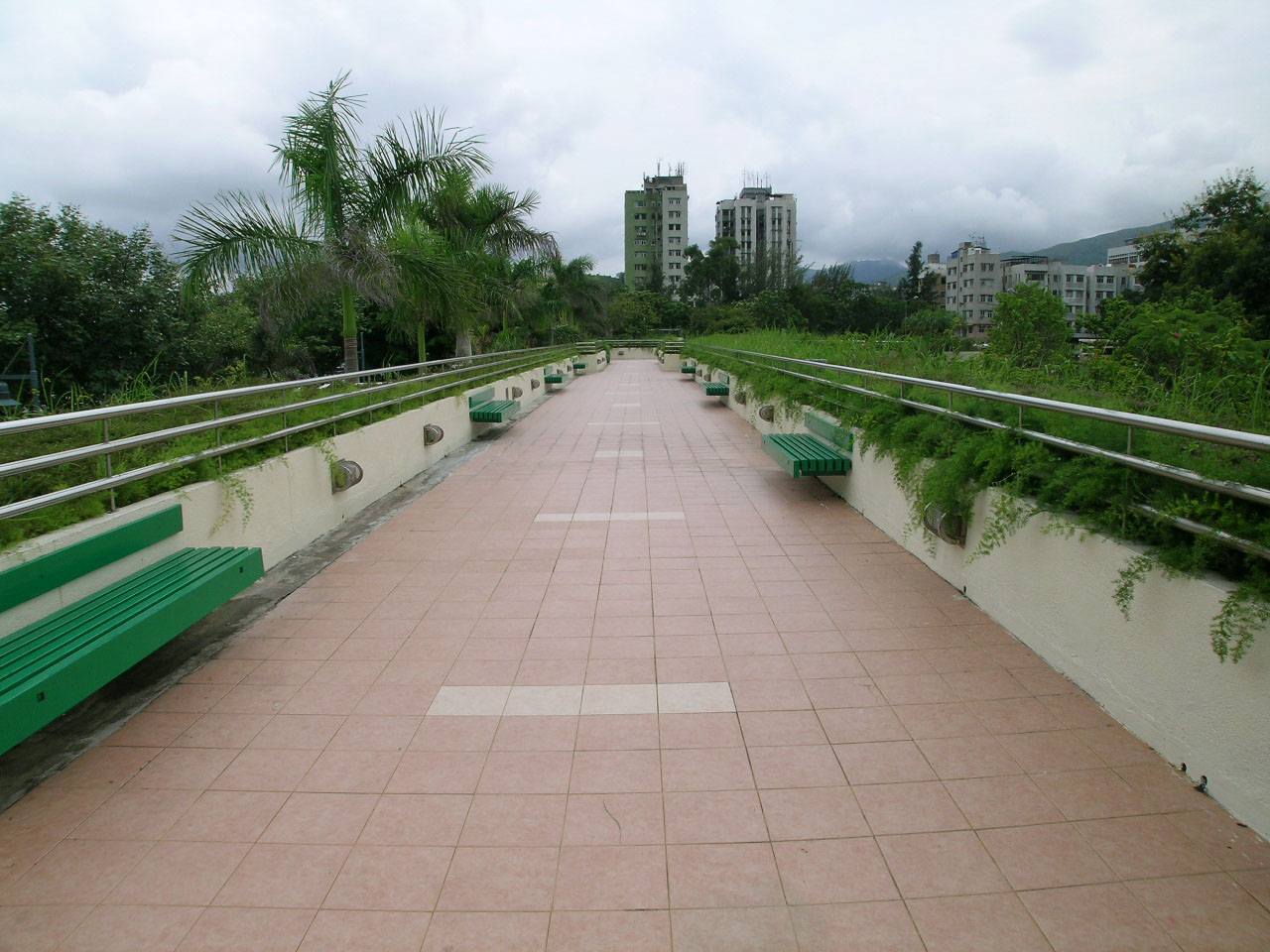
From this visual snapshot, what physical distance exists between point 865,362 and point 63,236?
17.5 meters

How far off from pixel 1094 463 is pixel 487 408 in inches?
367

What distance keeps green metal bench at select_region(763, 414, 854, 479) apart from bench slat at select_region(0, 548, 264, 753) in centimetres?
457

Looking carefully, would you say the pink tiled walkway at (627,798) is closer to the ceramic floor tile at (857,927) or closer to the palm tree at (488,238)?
the ceramic floor tile at (857,927)

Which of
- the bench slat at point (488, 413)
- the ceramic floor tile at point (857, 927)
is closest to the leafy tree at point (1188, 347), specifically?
the ceramic floor tile at point (857, 927)

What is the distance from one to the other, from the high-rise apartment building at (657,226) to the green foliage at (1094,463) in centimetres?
11188

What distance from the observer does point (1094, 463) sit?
3539mm

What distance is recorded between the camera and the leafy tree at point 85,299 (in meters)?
15.8

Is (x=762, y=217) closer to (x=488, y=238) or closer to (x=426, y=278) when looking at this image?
(x=488, y=238)

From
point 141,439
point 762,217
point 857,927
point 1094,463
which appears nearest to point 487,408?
point 141,439

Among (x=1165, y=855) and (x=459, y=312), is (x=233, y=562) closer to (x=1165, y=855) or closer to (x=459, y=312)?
(x=1165, y=855)

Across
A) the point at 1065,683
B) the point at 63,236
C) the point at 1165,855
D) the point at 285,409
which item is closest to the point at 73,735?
the point at 285,409

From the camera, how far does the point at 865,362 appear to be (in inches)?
326

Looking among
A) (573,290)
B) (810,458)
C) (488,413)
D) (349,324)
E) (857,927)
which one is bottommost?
(857,927)

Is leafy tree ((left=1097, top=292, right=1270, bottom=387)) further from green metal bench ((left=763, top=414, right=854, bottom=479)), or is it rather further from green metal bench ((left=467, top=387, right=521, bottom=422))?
green metal bench ((left=467, top=387, right=521, bottom=422))
